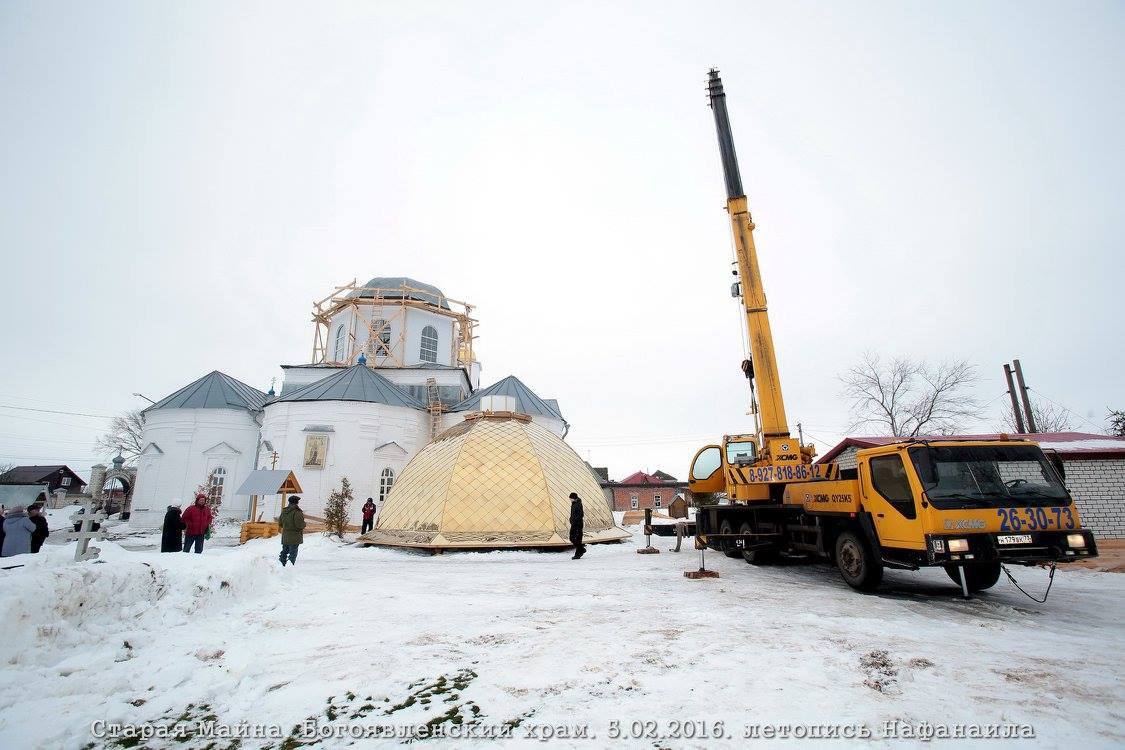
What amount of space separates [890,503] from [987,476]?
1173mm

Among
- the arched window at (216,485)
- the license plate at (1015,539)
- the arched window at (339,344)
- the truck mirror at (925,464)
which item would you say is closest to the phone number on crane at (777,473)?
the truck mirror at (925,464)

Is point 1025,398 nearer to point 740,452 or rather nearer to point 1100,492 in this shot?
point 1100,492

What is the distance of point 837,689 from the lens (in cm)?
362

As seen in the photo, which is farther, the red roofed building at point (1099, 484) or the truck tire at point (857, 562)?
the red roofed building at point (1099, 484)

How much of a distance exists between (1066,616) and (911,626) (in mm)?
2439

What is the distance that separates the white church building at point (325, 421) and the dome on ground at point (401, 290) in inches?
15.6

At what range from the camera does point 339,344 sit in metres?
34.2

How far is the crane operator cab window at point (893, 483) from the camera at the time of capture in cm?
675

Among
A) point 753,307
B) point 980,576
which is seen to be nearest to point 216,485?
point 753,307

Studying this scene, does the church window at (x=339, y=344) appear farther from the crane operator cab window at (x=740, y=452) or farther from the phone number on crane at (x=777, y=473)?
the phone number on crane at (x=777, y=473)

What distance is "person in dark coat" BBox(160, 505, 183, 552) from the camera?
9.80 m

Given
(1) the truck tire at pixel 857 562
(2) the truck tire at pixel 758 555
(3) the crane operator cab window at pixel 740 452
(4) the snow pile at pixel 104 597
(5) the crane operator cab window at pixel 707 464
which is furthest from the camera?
(5) the crane operator cab window at pixel 707 464

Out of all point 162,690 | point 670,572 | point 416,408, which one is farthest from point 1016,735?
point 416,408

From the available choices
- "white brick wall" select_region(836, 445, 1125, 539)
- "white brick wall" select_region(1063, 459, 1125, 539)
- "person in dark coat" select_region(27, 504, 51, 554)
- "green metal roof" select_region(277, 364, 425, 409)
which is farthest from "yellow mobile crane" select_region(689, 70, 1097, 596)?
"green metal roof" select_region(277, 364, 425, 409)
